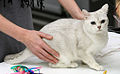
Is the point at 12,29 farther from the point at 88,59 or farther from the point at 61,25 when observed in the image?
the point at 88,59

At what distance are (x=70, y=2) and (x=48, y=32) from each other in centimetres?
31

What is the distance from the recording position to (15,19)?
3.63 ft

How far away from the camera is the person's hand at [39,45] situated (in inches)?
36.4

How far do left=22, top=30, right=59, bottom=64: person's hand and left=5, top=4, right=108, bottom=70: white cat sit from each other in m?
0.03

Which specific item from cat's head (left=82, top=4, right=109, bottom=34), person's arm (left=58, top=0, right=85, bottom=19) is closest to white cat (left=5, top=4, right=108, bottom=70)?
cat's head (left=82, top=4, right=109, bottom=34)

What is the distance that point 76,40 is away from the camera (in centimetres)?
95

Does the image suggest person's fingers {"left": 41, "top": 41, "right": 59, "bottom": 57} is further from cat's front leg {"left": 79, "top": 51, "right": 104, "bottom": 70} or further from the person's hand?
cat's front leg {"left": 79, "top": 51, "right": 104, "bottom": 70}

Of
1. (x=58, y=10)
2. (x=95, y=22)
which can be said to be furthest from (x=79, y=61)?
(x=58, y=10)

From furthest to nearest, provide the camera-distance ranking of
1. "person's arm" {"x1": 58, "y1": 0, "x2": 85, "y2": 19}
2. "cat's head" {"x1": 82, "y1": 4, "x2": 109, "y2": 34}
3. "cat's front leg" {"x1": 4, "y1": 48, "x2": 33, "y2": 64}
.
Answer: "person's arm" {"x1": 58, "y1": 0, "x2": 85, "y2": 19}
"cat's front leg" {"x1": 4, "y1": 48, "x2": 33, "y2": 64}
"cat's head" {"x1": 82, "y1": 4, "x2": 109, "y2": 34}

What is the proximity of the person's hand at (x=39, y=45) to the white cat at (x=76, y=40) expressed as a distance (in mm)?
26

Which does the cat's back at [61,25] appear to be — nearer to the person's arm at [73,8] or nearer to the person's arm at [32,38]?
the person's arm at [32,38]

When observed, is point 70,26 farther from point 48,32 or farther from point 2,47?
point 2,47

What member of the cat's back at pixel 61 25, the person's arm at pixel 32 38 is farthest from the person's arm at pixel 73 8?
the person's arm at pixel 32 38

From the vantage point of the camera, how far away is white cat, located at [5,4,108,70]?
91 centimetres
